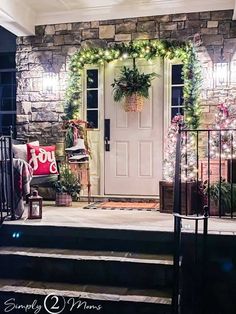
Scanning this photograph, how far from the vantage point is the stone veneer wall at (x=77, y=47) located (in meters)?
5.50

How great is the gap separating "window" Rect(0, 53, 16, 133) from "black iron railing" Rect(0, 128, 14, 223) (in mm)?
2611

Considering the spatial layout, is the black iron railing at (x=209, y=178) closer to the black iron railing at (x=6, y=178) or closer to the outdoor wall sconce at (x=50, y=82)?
the black iron railing at (x=6, y=178)

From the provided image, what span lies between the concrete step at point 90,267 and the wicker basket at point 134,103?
8.47 feet

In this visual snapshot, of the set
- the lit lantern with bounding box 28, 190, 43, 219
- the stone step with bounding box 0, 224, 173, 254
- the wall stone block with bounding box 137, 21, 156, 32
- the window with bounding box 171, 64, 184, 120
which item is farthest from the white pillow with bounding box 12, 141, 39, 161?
the wall stone block with bounding box 137, 21, 156, 32

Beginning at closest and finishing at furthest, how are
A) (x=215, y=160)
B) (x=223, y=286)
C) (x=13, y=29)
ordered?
1. (x=223, y=286)
2. (x=215, y=160)
3. (x=13, y=29)

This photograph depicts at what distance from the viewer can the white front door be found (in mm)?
5770

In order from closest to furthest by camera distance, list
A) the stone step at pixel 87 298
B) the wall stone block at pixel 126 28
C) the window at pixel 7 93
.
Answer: the stone step at pixel 87 298, the wall stone block at pixel 126 28, the window at pixel 7 93

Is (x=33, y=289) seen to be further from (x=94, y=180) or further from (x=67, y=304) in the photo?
(x=94, y=180)

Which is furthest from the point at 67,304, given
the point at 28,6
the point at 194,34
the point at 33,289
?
the point at 28,6

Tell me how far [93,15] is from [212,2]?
5.49 ft

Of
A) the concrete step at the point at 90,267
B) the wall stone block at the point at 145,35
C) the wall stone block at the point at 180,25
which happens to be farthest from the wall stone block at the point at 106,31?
the concrete step at the point at 90,267

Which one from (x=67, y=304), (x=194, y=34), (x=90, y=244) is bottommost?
(x=67, y=304)

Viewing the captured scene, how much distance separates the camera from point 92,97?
236 inches

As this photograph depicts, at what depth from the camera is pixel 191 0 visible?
550cm
